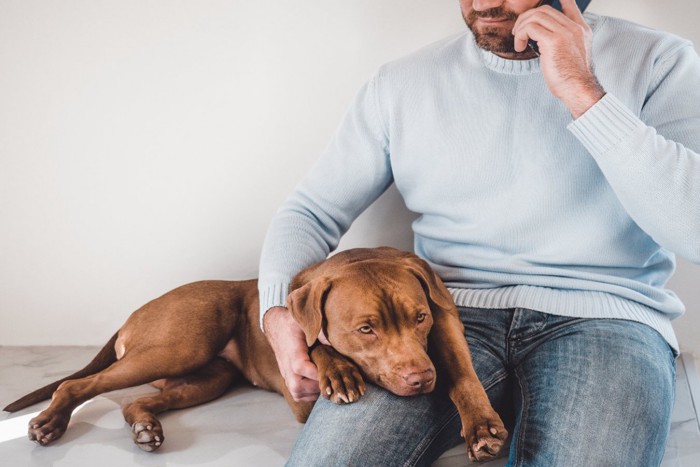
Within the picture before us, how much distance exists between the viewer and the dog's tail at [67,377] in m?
2.34

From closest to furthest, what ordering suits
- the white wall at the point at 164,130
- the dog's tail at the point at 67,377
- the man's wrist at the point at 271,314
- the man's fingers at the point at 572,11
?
the man's fingers at the point at 572,11 < the man's wrist at the point at 271,314 < the dog's tail at the point at 67,377 < the white wall at the point at 164,130

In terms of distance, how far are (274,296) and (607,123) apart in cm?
98

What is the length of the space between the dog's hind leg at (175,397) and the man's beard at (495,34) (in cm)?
136

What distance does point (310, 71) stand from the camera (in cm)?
270

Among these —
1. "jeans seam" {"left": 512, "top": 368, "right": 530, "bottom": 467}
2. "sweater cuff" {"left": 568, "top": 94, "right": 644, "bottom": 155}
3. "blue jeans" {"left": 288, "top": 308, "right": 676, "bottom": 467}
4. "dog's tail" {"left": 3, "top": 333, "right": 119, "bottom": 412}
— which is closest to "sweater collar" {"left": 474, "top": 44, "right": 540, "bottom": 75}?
"sweater cuff" {"left": 568, "top": 94, "right": 644, "bottom": 155}

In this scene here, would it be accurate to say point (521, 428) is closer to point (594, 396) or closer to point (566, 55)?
point (594, 396)

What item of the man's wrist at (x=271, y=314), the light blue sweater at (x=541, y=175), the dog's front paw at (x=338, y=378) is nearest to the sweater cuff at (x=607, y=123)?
the light blue sweater at (x=541, y=175)

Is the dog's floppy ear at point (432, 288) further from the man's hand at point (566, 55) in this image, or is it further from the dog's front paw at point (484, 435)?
the man's hand at point (566, 55)

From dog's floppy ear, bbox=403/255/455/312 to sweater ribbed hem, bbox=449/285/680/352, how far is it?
0.12 m

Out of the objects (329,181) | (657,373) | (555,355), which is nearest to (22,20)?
(329,181)

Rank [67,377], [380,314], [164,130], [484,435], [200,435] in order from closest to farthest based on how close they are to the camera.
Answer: [484,435] → [380,314] → [200,435] → [67,377] → [164,130]

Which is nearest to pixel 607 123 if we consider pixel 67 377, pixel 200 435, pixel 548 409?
pixel 548 409

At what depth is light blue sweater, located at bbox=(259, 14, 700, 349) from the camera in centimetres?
176

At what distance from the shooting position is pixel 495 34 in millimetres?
2025
